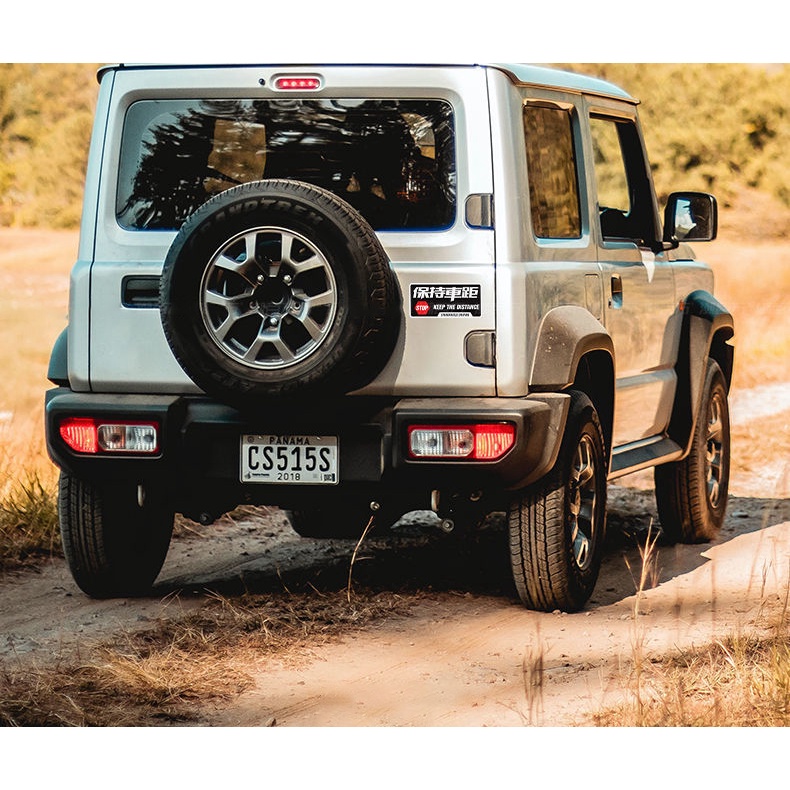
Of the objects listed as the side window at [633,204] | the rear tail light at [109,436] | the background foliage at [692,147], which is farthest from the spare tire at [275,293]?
the background foliage at [692,147]

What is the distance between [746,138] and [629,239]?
99.8 feet

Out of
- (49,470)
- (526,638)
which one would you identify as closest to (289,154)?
(526,638)

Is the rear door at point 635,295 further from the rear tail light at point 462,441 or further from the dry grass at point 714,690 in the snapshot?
the dry grass at point 714,690

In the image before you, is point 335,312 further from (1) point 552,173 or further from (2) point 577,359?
(1) point 552,173

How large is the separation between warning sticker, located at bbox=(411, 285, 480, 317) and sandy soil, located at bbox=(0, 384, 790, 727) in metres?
1.11

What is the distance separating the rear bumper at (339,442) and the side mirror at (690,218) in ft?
6.09

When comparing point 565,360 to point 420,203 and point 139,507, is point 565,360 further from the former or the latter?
point 139,507

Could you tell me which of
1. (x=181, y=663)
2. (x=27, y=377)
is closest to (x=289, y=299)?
(x=181, y=663)

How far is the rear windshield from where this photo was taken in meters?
5.41

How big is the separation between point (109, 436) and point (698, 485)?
10.1 feet

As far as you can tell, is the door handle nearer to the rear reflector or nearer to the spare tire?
the spare tire

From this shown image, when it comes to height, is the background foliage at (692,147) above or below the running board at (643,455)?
above

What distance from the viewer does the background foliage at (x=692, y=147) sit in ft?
114

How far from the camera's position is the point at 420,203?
5.42 meters
